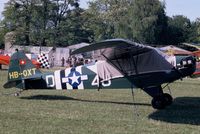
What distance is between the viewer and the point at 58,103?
40.3ft

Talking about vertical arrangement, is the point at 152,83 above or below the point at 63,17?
below

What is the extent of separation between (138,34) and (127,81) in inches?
2182

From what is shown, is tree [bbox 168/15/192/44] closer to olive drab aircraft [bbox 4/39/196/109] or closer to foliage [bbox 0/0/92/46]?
foliage [bbox 0/0/92/46]

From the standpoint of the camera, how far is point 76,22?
7394 cm

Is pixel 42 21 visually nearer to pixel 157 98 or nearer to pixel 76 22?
pixel 76 22

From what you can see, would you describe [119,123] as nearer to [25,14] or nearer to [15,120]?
[15,120]

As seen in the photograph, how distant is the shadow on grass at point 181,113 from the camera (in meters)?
9.89

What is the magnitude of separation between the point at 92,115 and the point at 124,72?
1997 millimetres

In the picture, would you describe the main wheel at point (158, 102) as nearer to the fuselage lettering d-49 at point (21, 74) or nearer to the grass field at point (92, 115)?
the grass field at point (92, 115)

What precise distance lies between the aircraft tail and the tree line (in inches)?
2053

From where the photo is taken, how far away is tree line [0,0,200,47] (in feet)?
221

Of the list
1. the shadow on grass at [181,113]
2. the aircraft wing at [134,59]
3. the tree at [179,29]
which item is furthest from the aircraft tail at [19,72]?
the tree at [179,29]

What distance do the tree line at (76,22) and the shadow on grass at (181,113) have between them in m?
52.4

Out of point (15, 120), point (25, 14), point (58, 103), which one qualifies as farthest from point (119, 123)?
point (25, 14)
